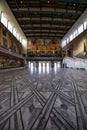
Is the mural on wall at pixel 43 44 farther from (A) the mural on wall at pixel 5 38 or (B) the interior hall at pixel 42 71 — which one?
(A) the mural on wall at pixel 5 38

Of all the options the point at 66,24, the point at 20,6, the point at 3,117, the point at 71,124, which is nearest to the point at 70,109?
the point at 71,124

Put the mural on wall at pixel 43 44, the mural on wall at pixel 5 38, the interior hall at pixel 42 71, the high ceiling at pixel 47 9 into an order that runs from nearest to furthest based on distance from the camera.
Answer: the interior hall at pixel 42 71
the mural on wall at pixel 5 38
the high ceiling at pixel 47 9
the mural on wall at pixel 43 44

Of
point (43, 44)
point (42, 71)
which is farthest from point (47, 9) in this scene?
point (43, 44)

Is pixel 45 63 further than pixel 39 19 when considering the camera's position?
Yes

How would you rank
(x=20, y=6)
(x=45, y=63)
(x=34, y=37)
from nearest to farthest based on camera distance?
(x=20, y=6)
(x=45, y=63)
(x=34, y=37)

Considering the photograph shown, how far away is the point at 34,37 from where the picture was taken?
41.9 metres

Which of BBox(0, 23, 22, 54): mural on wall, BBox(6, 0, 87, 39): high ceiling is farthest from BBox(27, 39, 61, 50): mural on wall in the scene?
BBox(0, 23, 22, 54): mural on wall

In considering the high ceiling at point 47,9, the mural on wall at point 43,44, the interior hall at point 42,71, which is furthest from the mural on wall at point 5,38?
the mural on wall at point 43,44

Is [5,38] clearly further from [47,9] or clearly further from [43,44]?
[43,44]

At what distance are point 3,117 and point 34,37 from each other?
134 feet

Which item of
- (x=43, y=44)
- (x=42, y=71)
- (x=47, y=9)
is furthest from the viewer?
(x=43, y=44)

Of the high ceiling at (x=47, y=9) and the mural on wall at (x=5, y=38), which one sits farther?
the high ceiling at (x=47, y=9)

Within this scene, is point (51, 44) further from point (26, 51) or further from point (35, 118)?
point (35, 118)

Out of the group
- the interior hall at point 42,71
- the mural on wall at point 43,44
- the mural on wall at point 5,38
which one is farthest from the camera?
the mural on wall at point 43,44
